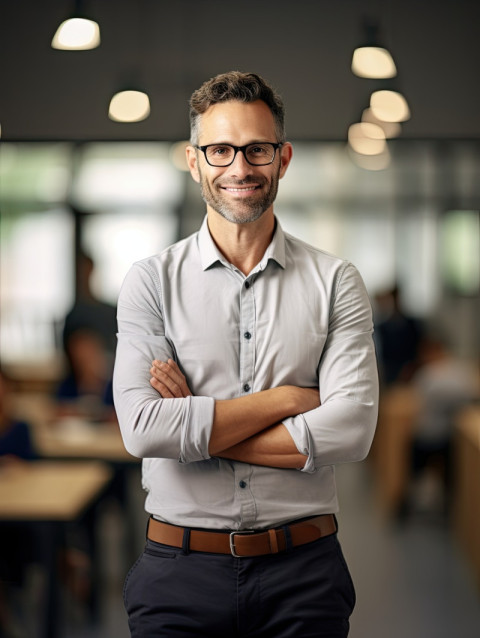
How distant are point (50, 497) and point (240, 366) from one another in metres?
1.64

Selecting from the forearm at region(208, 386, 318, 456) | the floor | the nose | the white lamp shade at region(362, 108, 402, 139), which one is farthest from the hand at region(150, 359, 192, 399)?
the white lamp shade at region(362, 108, 402, 139)

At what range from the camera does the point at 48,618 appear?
329cm

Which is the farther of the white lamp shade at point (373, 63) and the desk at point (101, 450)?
the desk at point (101, 450)

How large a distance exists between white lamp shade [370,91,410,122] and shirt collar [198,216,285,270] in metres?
1.18

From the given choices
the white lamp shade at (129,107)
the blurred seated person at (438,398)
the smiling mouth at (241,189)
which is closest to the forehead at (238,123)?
the smiling mouth at (241,189)

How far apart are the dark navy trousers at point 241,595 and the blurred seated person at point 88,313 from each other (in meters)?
1.32

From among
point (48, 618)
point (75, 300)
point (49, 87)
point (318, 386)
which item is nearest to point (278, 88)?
point (49, 87)

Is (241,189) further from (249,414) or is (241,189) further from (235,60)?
(235,60)

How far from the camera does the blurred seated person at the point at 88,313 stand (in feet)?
10.4

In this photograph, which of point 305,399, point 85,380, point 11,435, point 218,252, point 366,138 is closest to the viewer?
point 305,399

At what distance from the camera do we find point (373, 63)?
3033mm

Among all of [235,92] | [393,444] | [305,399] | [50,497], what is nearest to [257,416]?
[305,399]

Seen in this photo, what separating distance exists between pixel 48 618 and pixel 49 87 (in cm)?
215

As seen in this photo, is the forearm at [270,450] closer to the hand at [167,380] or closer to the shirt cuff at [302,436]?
the shirt cuff at [302,436]
